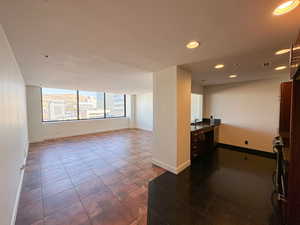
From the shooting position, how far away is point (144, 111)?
311 inches

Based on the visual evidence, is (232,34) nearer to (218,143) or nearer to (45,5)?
(45,5)

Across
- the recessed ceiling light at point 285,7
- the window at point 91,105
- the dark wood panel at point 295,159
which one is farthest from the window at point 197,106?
the window at point 91,105

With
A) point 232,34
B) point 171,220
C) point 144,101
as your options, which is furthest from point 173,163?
point 144,101

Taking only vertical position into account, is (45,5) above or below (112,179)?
above

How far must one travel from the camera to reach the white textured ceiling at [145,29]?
109 cm

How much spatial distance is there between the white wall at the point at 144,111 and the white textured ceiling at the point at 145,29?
5307 mm

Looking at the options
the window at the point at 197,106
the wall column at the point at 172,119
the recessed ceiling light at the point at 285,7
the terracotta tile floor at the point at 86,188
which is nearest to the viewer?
the recessed ceiling light at the point at 285,7

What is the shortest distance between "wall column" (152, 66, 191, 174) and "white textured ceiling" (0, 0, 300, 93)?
62 centimetres

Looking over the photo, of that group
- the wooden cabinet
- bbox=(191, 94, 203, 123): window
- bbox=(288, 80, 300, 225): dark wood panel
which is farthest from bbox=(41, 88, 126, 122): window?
bbox=(288, 80, 300, 225): dark wood panel

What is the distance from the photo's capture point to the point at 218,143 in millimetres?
4730

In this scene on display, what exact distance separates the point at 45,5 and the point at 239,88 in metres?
5.10

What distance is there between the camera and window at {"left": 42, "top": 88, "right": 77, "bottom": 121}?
5.73 metres

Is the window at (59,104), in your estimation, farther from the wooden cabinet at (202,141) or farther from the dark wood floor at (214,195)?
the wooden cabinet at (202,141)

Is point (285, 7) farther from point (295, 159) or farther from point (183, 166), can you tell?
point (183, 166)
